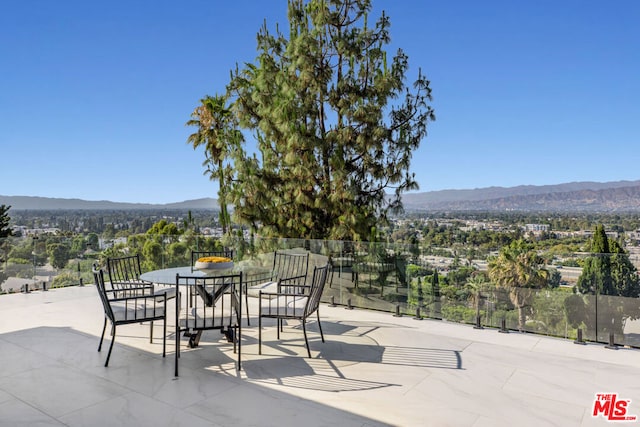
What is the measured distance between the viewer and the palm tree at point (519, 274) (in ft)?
15.1

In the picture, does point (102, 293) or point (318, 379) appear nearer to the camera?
point (318, 379)

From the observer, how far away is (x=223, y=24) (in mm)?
12047

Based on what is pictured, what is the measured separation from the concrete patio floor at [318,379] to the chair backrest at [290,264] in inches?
45.5

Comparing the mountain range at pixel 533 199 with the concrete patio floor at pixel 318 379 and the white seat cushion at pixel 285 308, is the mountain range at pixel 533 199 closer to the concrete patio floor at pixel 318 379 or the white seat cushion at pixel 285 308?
the concrete patio floor at pixel 318 379

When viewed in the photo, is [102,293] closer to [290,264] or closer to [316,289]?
[316,289]

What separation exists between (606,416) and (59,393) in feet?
11.9

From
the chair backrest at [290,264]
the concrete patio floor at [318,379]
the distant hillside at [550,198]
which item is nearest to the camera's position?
the concrete patio floor at [318,379]

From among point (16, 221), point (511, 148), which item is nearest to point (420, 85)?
point (511, 148)

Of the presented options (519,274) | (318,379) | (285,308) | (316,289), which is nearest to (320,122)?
(519,274)

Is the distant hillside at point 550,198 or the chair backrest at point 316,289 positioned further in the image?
the distant hillside at point 550,198

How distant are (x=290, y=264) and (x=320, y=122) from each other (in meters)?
3.81

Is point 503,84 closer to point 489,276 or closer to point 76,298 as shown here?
point 489,276

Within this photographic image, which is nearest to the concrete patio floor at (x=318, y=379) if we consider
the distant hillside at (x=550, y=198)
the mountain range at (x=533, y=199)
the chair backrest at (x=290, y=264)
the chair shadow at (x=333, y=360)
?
the chair shadow at (x=333, y=360)

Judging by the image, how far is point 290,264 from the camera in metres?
5.99
